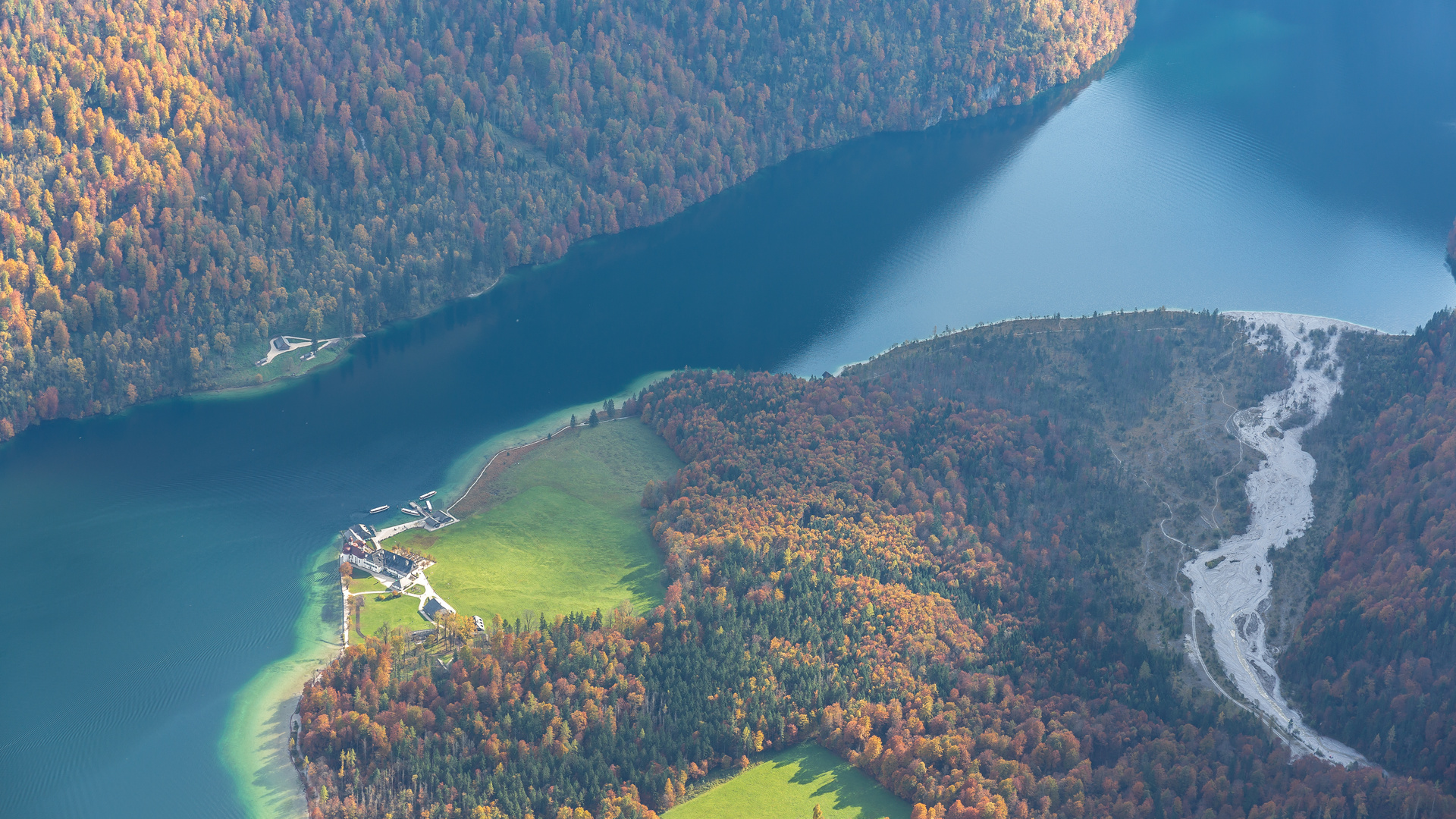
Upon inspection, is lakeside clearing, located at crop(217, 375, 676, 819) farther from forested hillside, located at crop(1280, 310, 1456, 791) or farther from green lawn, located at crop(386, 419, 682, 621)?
forested hillside, located at crop(1280, 310, 1456, 791)

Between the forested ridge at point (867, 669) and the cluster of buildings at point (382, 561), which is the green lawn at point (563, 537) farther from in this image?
the forested ridge at point (867, 669)

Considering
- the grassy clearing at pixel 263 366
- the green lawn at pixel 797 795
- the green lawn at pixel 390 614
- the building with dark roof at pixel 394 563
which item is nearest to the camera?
the green lawn at pixel 797 795

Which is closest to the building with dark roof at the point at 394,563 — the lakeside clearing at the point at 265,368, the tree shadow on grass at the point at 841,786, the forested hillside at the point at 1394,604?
the tree shadow on grass at the point at 841,786

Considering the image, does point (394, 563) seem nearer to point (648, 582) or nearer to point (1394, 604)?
point (648, 582)

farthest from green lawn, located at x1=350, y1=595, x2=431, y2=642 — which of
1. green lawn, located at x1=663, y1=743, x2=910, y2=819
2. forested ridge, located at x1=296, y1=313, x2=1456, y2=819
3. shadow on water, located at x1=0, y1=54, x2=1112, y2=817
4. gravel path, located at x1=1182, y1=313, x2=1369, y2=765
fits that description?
gravel path, located at x1=1182, y1=313, x2=1369, y2=765

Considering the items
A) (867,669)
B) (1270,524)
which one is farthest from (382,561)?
(1270,524)

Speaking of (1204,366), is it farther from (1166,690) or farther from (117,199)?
(117,199)
